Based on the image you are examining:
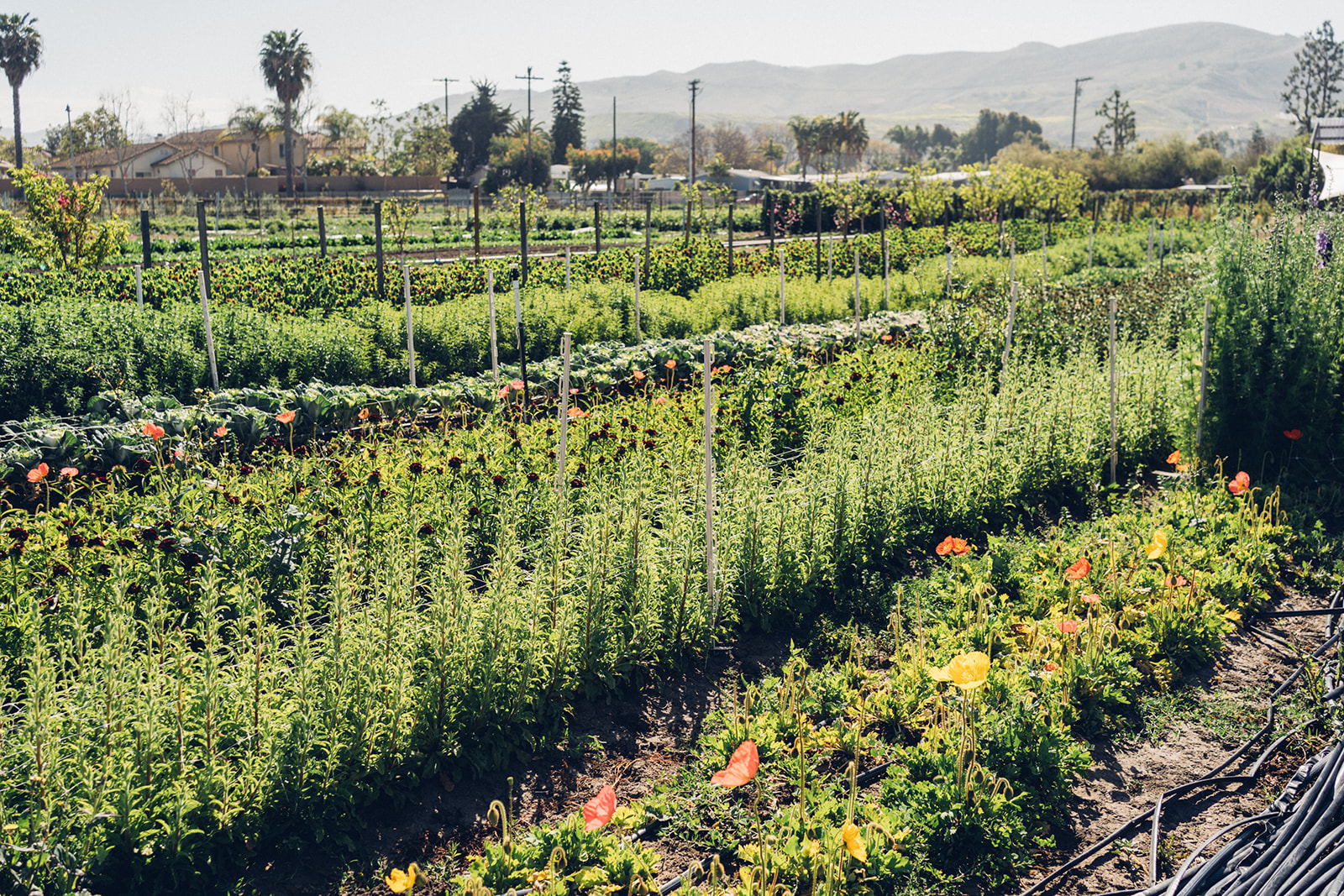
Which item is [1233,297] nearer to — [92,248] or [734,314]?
[734,314]

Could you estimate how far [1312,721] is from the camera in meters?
4.15

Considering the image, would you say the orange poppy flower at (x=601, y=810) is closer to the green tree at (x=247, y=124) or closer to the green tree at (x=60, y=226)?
the green tree at (x=60, y=226)

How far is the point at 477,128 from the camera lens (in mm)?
75875

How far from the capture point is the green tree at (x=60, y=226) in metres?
14.8

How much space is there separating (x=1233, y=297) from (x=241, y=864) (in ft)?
24.7

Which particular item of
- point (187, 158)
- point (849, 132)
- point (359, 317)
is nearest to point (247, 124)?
point (187, 158)

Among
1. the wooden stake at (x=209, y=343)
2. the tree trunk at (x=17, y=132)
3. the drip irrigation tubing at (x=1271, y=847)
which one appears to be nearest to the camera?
the drip irrigation tubing at (x=1271, y=847)

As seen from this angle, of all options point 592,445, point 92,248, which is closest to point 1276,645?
point 592,445

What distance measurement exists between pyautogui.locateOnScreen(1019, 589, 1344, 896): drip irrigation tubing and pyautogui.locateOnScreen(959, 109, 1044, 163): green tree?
193 m

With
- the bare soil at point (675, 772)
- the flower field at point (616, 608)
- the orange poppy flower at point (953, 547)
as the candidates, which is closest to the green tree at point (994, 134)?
the flower field at point (616, 608)

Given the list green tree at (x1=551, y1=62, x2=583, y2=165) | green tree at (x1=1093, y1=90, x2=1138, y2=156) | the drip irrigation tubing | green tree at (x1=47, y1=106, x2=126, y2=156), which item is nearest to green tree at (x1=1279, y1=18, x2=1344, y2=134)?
green tree at (x1=1093, y1=90, x2=1138, y2=156)

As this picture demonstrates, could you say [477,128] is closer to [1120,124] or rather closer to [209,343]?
[1120,124]

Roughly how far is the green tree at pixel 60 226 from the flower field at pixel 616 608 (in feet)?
27.1

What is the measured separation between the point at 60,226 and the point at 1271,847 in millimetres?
17253
